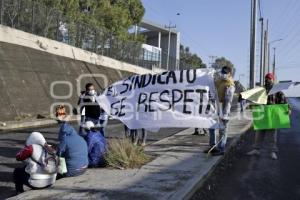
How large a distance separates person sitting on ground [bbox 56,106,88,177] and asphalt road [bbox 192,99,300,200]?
1.94 metres

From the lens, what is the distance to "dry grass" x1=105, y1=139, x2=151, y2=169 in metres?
9.26

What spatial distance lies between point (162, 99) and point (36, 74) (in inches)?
576

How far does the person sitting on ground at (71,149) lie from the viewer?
816cm

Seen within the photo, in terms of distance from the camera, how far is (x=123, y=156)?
9.34 metres

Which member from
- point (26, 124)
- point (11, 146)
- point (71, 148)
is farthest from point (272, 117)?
point (26, 124)

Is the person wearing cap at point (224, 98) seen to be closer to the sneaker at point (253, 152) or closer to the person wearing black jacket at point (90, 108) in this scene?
the sneaker at point (253, 152)

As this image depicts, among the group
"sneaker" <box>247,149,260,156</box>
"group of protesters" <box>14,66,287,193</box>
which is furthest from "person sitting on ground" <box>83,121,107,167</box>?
"sneaker" <box>247,149,260,156</box>

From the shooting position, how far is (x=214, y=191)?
8.38 metres

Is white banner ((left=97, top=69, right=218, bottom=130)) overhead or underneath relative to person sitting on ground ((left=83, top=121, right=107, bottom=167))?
overhead

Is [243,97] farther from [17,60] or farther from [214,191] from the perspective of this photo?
[17,60]

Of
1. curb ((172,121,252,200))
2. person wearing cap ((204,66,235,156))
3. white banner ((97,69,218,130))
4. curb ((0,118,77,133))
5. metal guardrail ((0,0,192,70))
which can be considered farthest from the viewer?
metal guardrail ((0,0,192,70))

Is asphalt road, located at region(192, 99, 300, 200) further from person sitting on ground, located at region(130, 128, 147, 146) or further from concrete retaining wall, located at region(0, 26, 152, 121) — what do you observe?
concrete retaining wall, located at region(0, 26, 152, 121)

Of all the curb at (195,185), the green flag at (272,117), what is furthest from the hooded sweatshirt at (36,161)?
the green flag at (272,117)

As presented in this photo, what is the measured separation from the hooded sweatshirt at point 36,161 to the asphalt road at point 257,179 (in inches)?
84.4
